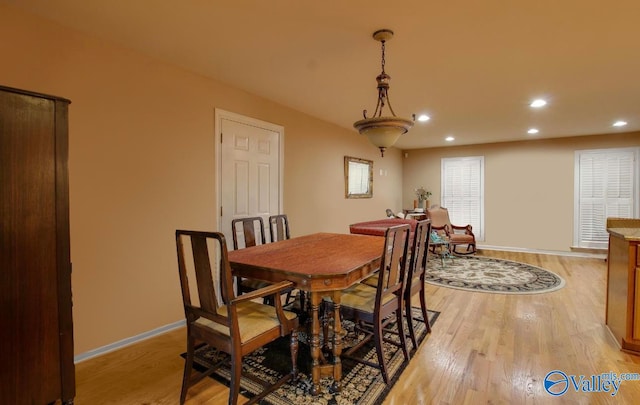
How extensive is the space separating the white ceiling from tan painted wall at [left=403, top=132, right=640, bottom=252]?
2275 mm

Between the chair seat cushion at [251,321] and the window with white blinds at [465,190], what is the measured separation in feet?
19.9

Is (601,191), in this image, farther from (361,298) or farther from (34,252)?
(34,252)

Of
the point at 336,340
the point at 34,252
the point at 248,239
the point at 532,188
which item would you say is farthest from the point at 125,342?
the point at 532,188

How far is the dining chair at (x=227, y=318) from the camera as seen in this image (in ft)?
4.99

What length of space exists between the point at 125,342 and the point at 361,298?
72.9 inches

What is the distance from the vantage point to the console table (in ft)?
7.43

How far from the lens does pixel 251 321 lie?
5.64 feet

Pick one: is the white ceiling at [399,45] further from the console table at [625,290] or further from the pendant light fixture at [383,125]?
the console table at [625,290]

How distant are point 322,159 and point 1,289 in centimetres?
373

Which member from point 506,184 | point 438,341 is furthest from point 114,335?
point 506,184

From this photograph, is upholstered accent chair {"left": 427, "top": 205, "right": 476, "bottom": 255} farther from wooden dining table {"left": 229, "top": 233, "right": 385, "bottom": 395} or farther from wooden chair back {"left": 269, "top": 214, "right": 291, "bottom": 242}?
wooden dining table {"left": 229, "top": 233, "right": 385, "bottom": 395}

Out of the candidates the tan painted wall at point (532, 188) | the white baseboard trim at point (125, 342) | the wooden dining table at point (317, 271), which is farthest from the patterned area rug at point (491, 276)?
the white baseboard trim at point (125, 342)

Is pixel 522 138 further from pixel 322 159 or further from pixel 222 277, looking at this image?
pixel 222 277

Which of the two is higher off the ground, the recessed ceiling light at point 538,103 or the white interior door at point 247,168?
the recessed ceiling light at point 538,103
